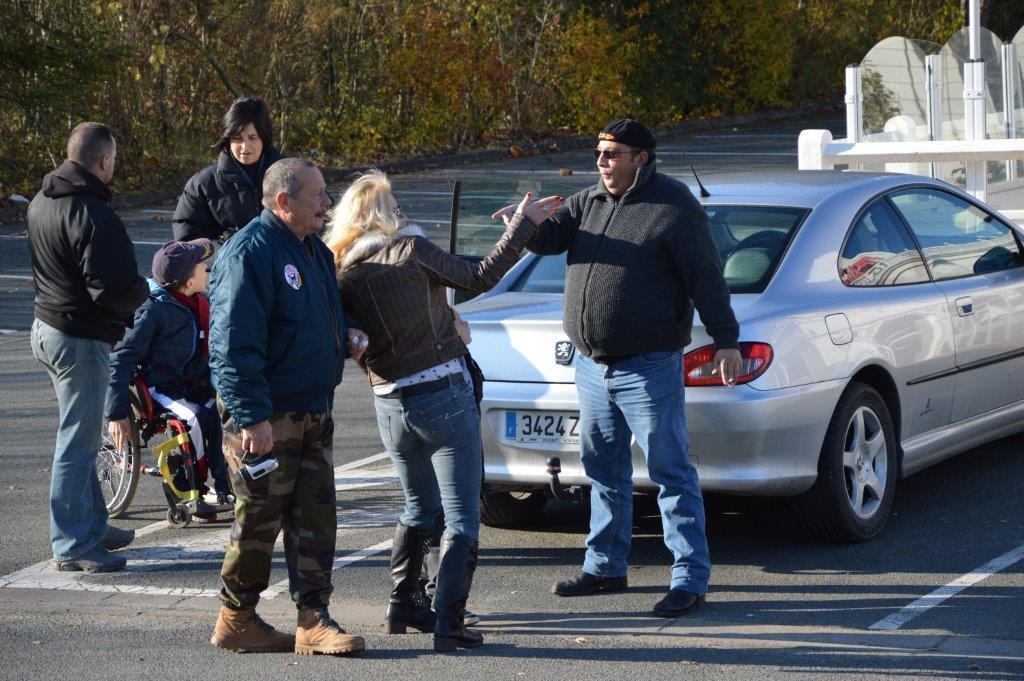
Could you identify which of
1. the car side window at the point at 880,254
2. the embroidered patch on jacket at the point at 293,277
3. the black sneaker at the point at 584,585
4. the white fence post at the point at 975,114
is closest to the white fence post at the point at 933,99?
the white fence post at the point at 975,114

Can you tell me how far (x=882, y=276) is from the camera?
6.64m

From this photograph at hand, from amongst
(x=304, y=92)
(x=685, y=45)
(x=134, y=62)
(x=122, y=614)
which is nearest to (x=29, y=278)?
(x=134, y=62)

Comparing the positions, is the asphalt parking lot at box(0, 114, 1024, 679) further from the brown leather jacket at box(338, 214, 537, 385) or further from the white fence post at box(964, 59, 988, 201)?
the white fence post at box(964, 59, 988, 201)

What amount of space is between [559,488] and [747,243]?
1.41 metres

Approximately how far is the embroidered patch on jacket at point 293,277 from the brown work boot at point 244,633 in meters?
1.18

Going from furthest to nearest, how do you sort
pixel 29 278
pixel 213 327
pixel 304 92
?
pixel 304 92 < pixel 29 278 < pixel 213 327

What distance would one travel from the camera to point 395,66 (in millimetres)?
25000

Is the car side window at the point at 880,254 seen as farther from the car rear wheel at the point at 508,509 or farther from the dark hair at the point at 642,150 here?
the car rear wheel at the point at 508,509

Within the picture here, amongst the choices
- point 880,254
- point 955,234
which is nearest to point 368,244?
point 880,254

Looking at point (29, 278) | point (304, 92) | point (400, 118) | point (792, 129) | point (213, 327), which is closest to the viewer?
point (213, 327)

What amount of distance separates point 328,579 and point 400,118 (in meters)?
21.1

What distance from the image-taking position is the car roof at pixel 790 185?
22.0ft

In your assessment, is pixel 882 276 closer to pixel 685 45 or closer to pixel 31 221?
pixel 31 221

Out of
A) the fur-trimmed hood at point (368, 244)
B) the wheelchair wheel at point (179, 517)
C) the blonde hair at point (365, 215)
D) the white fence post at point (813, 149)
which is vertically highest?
the blonde hair at point (365, 215)
